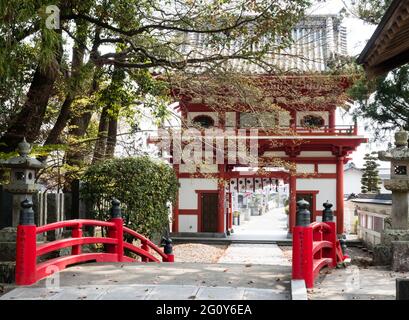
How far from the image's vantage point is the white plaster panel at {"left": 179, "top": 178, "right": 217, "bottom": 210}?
25047 mm

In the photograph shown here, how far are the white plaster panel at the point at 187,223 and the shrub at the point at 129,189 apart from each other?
26.9 ft

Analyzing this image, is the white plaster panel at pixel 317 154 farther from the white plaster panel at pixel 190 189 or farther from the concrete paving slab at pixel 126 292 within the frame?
the concrete paving slab at pixel 126 292

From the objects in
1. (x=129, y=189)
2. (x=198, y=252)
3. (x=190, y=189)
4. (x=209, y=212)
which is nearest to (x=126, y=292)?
(x=129, y=189)

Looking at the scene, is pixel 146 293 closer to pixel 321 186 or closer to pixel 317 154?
pixel 321 186

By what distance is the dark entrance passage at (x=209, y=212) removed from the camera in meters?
25.0

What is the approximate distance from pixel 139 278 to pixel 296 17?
611 cm

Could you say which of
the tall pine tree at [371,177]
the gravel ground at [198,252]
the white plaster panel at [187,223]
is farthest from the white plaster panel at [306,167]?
the tall pine tree at [371,177]

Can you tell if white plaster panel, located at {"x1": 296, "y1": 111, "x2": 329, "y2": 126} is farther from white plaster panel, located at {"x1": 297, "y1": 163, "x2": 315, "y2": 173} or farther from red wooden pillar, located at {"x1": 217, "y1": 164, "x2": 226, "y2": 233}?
red wooden pillar, located at {"x1": 217, "y1": 164, "x2": 226, "y2": 233}

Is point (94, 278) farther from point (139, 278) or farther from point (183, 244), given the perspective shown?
point (183, 244)

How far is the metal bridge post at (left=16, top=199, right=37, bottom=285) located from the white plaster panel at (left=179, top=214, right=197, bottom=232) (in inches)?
694

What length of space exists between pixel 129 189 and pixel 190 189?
9998 millimetres

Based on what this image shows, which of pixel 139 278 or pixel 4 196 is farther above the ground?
pixel 4 196
